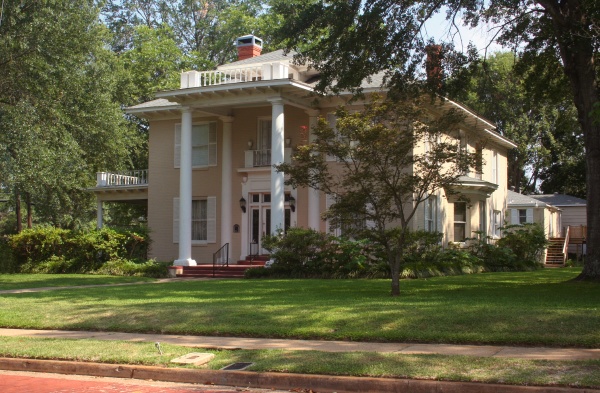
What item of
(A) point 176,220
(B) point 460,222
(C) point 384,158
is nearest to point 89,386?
(C) point 384,158

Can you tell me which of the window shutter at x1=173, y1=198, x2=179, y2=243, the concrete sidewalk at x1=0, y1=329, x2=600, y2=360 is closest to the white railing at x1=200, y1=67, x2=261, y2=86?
the window shutter at x1=173, y1=198, x2=179, y2=243

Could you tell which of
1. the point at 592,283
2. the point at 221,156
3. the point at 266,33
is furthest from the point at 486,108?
the point at 592,283

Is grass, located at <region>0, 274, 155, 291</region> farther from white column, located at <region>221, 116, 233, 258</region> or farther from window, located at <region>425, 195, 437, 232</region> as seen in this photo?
window, located at <region>425, 195, 437, 232</region>

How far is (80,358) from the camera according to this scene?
373 inches

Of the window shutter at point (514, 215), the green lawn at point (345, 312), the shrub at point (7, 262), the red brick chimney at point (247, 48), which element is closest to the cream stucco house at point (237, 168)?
the red brick chimney at point (247, 48)

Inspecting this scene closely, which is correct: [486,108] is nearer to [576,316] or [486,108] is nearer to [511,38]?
[511,38]

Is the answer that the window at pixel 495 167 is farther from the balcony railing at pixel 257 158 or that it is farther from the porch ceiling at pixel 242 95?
the balcony railing at pixel 257 158

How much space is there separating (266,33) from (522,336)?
131 feet

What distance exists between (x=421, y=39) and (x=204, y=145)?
13.0 meters

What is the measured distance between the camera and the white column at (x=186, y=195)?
26.7 metres

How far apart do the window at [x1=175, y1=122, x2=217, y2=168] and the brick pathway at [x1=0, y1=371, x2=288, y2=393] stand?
2052 centimetres

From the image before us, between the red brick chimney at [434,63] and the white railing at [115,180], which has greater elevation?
the red brick chimney at [434,63]

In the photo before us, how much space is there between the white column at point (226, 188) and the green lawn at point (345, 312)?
10.3 metres

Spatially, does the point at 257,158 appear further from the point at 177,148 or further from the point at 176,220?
the point at 176,220
